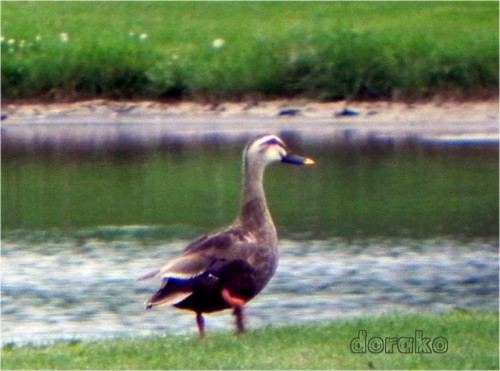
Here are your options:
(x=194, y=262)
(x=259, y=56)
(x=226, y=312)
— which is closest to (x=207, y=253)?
(x=194, y=262)

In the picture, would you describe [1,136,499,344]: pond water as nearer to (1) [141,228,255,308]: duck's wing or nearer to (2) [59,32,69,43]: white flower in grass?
(1) [141,228,255,308]: duck's wing

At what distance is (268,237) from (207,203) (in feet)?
26.5

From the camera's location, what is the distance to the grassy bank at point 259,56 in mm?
25047

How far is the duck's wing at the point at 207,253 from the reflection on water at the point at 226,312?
180 cm

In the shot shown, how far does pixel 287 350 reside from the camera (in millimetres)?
8156

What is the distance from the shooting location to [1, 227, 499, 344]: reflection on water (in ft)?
35.7

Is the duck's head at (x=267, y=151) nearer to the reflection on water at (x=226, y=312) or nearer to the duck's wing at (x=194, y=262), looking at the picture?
the duck's wing at (x=194, y=262)

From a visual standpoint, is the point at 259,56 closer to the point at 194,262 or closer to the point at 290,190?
the point at 290,190

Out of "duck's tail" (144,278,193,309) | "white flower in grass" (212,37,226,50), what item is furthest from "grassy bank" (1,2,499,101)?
"duck's tail" (144,278,193,309)

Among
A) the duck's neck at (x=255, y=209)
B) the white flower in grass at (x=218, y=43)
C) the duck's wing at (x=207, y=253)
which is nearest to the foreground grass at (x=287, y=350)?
the duck's wing at (x=207, y=253)

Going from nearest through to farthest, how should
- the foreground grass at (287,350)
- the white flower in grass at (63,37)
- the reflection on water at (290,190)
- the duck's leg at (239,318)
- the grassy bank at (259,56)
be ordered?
the foreground grass at (287,350) → the duck's leg at (239,318) → the reflection on water at (290,190) → the grassy bank at (259,56) → the white flower in grass at (63,37)

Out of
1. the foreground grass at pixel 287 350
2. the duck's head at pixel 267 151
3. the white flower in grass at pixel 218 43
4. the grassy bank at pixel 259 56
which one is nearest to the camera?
the foreground grass at pixel 287 350

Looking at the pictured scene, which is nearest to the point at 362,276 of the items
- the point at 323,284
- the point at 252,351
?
the point at 323,284

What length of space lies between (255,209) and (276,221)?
6671mm
